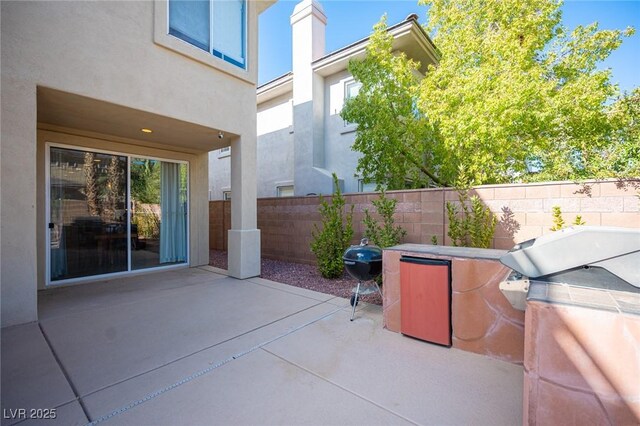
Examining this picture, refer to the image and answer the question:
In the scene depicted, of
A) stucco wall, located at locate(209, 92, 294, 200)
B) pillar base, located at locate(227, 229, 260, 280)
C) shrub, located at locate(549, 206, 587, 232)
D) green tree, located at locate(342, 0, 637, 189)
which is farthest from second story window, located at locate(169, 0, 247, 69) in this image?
shrub, located at locate(549, 206, 587, 232)

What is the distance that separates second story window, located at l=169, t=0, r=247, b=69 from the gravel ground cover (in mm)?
4963

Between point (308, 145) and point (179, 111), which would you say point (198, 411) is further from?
point (308, 145)

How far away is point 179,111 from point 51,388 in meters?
4.36

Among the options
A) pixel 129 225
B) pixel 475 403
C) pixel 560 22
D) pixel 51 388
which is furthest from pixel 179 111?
pixel 560 22

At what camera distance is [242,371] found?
9.06 ft

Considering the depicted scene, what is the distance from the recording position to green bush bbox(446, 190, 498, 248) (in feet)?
15.4

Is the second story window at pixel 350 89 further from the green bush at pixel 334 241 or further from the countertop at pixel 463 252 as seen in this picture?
the countertop at pixel 463 252

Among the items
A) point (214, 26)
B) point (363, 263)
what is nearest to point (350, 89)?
point (214, 26)

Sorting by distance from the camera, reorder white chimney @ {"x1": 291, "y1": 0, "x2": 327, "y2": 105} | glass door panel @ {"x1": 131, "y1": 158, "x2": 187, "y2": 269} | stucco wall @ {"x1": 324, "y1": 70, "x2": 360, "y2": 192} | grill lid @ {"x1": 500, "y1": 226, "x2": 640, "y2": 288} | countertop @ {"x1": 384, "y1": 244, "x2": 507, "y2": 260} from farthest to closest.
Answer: white chimney @ {"x1": 291, "y1": 0, "x2": 327, "y2": 105} → stucco wall @ {"x1": 324, "y1": 70, "x2": 360, "y2": 192} → glass door panel @ {"x1": 131, "y1": 158, "x2": 187, "y2": 269} → countertop @ {"x1": 384, "y1": 244, "x2": 507, "y2": 260} → grill lid @ {"x1": 500, "y1": 226, "x2": 640, "y2": 288}

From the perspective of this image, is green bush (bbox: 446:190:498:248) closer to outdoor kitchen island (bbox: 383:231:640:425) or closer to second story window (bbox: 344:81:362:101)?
outdoor kitchen island (bbox: 383:231:640:425)

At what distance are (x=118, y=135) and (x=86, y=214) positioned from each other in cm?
190

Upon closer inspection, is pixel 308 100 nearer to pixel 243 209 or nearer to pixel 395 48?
pixel 395 48

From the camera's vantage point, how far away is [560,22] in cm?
729

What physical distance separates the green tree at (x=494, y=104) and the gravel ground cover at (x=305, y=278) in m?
3.12
